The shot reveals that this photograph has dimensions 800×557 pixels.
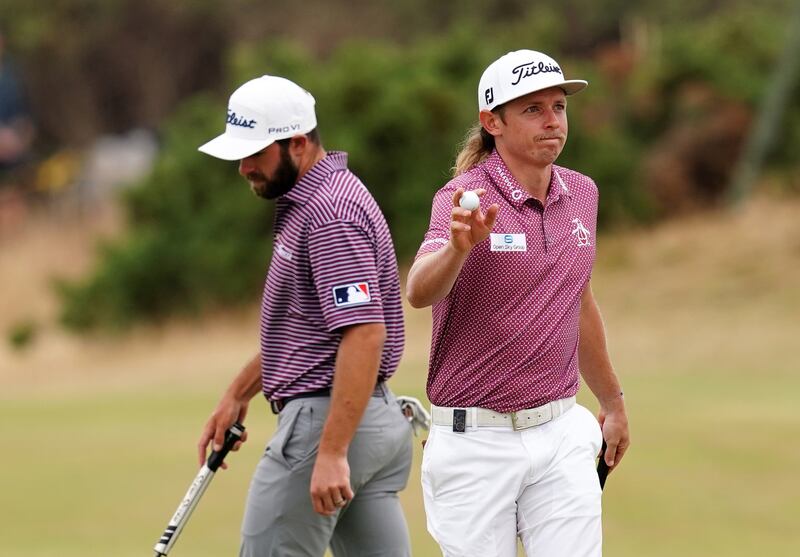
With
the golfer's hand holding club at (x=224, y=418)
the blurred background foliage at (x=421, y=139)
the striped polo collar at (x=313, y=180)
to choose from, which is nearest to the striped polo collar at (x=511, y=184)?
→ the striped polo collar at (x=313, y=180)

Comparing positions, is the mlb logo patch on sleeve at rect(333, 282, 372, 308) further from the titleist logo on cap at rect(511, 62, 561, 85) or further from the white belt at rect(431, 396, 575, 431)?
the titleist logo on cap at rect(511, 62, 561, 85)

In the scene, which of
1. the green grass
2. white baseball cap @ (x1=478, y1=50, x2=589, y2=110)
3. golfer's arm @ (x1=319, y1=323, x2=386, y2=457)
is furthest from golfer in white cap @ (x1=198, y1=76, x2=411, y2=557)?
the green grass

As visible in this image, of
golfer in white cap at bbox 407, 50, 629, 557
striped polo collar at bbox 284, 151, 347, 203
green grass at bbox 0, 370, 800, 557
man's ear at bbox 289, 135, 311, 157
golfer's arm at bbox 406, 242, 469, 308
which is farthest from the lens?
green grass at bbox 0, 370, 800, 557

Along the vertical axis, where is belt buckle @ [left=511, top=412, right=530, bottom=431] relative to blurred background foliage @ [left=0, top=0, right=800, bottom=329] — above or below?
below

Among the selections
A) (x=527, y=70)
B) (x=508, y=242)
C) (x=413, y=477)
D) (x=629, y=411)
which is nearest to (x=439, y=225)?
(x=508, y=242)

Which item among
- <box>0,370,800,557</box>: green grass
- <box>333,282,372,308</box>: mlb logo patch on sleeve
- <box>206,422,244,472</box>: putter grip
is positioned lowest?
<box>0,370,800,557</box>: green grass

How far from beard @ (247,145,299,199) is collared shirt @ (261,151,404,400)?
3 cm

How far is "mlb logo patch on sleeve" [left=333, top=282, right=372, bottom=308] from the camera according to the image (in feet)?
16.2

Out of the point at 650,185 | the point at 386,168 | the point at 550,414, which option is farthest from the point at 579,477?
the point at 650,185

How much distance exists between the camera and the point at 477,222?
4.47 m

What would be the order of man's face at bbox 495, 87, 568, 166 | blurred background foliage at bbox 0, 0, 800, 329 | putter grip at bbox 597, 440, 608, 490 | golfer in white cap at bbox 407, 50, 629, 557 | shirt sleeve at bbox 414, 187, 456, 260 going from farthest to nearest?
blurred background foliage at bbox 0, 0, 800, 329
putter grip at bbox 597, 440, 608, 490
man's face at bbox 495, 87, 568, 166
golfer in white cap at bbox 407, 50, 629, 557
shirt sleeve at bbox 414, 187, 456, 260

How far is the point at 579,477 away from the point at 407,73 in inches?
840

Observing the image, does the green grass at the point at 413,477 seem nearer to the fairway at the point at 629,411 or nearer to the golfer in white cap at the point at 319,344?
the fairway at the point at 629,411

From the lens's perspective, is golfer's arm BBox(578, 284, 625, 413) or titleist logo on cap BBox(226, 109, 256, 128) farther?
golfer's arm BBox(578, 284, 625, 413)
